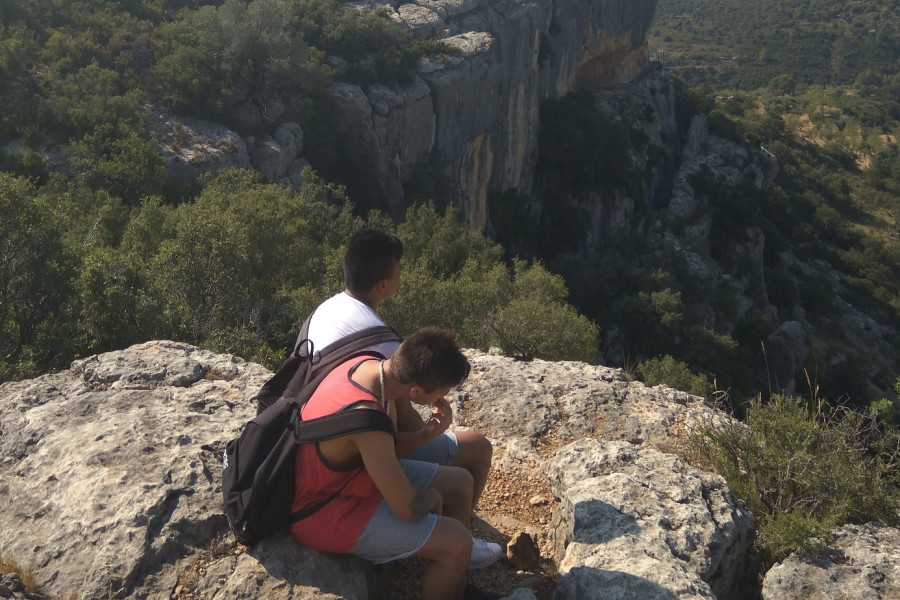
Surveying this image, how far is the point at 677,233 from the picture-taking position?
36.1 meters

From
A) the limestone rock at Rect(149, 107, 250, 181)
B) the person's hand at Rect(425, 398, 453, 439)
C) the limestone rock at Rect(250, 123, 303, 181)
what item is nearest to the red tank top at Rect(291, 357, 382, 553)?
the person's hand at Rect(425, 398, 453, 439)

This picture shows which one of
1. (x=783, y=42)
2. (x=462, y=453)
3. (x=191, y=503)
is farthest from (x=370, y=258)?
(x=783, y=42)

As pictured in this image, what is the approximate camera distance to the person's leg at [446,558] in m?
3.13

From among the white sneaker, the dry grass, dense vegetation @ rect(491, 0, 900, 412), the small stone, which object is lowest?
dense vegetation @ rect(491, 0, 900, 412)

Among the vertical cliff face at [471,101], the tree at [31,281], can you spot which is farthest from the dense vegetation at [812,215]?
the vertical cliff face at [471,101]

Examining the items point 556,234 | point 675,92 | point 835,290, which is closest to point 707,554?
point 556,234

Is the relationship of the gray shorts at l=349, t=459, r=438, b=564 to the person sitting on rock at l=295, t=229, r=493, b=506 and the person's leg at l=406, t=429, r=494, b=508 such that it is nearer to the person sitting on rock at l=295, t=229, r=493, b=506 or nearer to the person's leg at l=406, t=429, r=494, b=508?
the person sitting on rock at l=295, t=229, r=493, b=506

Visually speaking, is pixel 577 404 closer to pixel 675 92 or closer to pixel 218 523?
pixel 218 523

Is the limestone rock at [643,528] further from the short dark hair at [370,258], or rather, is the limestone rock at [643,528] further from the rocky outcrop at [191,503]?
the short dark hair at [370,258]

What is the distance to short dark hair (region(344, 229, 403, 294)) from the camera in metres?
3.59

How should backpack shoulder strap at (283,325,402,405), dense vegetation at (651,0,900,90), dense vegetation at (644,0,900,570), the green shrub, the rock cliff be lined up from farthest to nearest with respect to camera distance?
1. dense vegetation at (651,0,900,90)
2. the rock cliff
3. the green shrub
4. dense vegetation at (644,0,900,570)
5. backpack shoulder strap at (283,325,402,405)

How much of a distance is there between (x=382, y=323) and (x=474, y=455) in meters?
0.88

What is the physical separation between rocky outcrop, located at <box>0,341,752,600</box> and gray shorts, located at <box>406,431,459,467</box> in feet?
2.19

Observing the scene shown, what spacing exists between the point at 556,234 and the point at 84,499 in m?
33.1
